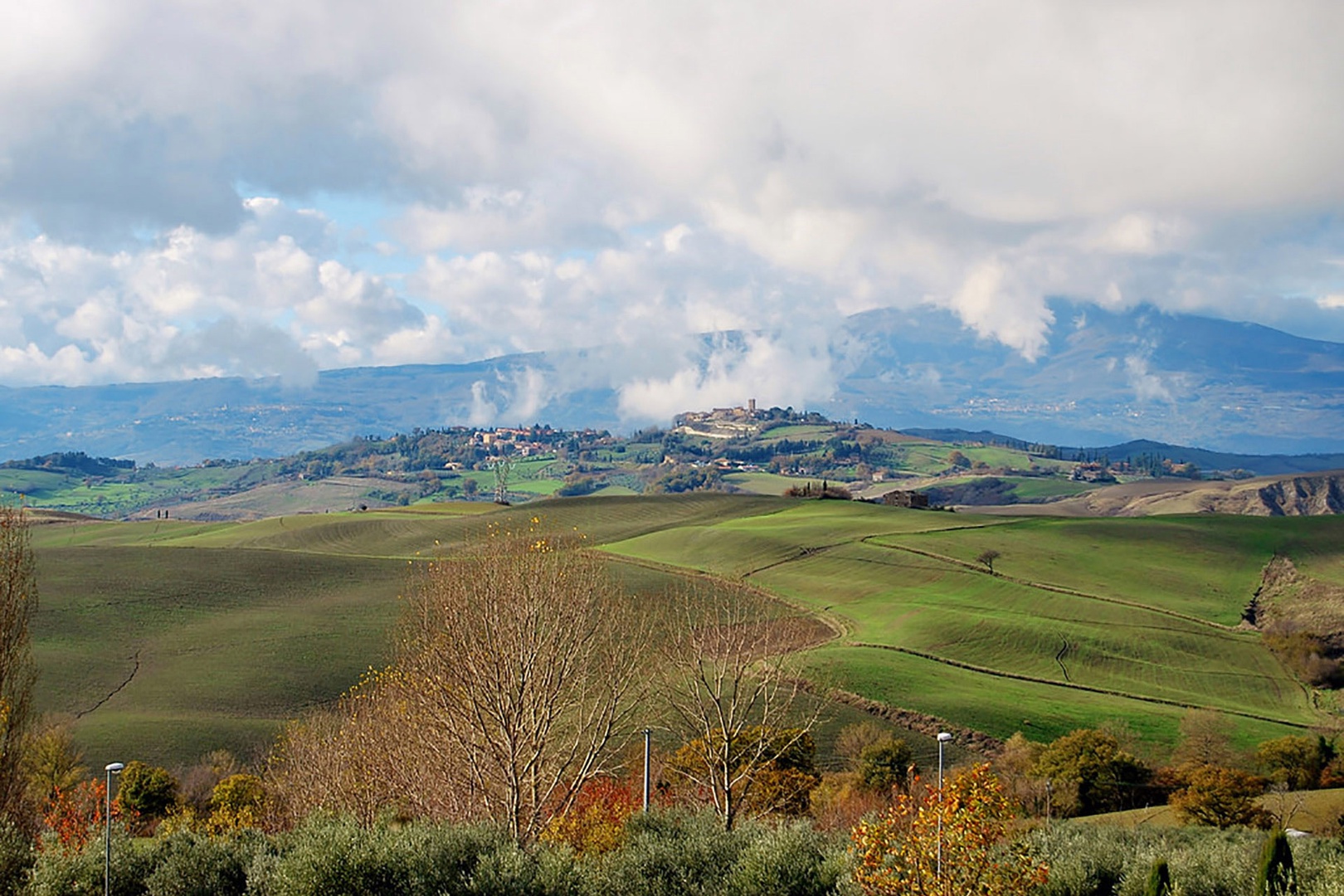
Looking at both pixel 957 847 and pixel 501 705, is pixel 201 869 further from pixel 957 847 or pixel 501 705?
pixel 957 847

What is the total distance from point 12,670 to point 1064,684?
7398cm

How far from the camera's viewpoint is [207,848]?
30.5 meters

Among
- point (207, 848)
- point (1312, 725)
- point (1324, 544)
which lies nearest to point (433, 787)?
point (207, 848)

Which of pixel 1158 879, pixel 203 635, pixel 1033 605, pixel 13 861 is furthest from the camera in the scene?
pixel 1033 605

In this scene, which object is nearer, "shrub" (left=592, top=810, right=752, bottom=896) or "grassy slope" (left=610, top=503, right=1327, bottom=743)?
"shrub" (left=592, top=810, right=752, bottom=896)

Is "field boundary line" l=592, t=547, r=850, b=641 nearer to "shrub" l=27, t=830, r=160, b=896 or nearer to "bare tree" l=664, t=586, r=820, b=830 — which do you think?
"bare tree" l=664, t=586, r=820, b=830

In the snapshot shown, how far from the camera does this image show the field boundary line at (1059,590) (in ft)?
340

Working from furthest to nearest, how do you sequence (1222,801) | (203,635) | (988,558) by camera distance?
(988,558) → (203,635) → (1222,801)

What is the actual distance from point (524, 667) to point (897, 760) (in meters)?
31.9

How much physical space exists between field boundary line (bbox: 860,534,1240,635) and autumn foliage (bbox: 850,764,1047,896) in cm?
9025

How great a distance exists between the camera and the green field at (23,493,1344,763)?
2886 inches

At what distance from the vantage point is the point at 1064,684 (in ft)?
273

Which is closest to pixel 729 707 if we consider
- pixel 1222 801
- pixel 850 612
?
pixel 1222 801

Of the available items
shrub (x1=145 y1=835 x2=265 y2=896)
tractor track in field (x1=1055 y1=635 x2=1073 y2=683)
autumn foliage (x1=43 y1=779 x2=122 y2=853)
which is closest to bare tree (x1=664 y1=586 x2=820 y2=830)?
shrub (x1=145 y1=835 x2=265 y2=896)
